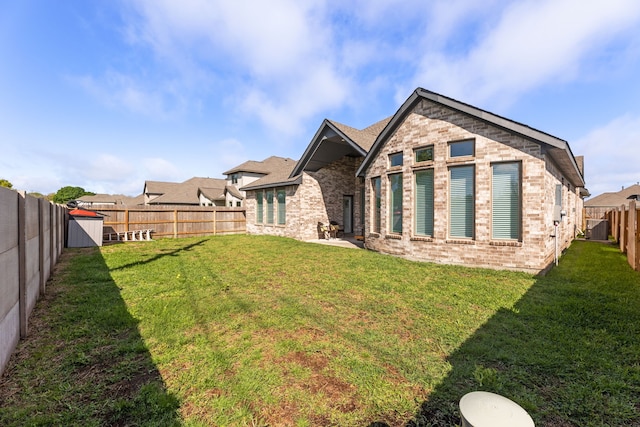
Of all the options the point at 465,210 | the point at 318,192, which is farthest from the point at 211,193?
the point at 465,210

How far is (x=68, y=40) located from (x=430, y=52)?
530 inches

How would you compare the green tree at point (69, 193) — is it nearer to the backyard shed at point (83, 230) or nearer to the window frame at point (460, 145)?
the backyard shed at point (83, 230)

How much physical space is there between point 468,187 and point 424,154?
1.80 meters

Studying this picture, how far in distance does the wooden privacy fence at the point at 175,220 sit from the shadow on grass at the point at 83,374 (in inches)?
495

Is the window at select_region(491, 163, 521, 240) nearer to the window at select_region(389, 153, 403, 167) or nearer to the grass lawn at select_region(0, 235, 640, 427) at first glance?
the grass lawn at select_region(0, 235, 640, 427)

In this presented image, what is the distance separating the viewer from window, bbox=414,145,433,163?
8.94 m

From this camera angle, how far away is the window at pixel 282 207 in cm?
1658

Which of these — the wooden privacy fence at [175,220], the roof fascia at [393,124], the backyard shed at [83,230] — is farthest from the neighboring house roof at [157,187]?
the roof fascia at [393,124]

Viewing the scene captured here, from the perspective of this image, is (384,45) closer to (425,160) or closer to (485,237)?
(425,160)

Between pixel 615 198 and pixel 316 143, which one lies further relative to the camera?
pixel 615 198

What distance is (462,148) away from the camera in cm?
834

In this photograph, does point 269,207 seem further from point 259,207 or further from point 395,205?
point 395,205

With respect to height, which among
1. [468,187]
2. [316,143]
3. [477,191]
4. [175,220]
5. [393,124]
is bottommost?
[175,220]

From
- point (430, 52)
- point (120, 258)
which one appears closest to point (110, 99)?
point (120, 258)
